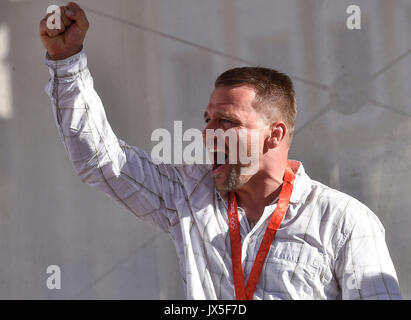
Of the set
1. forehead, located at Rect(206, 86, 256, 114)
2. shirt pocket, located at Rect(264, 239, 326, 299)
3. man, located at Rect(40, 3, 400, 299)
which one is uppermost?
forehead, located at Rect(206, 86, 256, 114)

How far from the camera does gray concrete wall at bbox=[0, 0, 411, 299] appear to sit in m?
2.56

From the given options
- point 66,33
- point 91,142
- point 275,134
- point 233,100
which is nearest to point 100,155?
point 91,142

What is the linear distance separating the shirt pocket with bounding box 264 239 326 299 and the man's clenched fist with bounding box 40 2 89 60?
86 centimetres

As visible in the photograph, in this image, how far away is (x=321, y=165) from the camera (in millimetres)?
2596

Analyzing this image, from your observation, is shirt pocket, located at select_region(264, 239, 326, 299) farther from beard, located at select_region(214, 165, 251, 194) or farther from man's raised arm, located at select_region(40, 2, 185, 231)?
man's raised arm, located at select_region(40, 2, 185, 231)

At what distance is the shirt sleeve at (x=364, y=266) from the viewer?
178 cm

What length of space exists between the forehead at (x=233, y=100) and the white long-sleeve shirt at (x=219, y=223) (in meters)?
0.28

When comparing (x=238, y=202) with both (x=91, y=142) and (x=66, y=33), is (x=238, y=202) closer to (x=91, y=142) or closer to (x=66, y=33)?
(x=91, y=142)

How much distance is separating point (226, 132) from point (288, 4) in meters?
0.93

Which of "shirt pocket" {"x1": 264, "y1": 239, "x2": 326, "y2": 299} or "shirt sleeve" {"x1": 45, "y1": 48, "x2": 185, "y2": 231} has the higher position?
"shirt sleeve" {"x1": 45, "y1": 48, "x2": 185, "y2": 231}

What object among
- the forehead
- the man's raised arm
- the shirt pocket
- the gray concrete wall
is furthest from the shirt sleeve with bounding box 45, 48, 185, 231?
the gray concrete wall

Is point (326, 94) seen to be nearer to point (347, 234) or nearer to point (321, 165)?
point (321, 165)

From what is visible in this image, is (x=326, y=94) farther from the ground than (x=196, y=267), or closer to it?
farther from the ground
